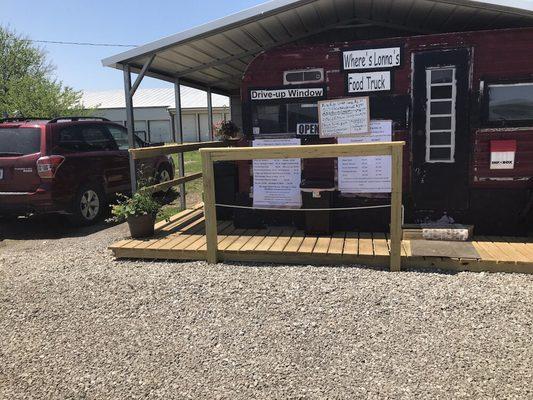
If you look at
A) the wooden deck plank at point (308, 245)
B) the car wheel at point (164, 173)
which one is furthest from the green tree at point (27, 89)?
the wooden deck plank at point (308, 245)

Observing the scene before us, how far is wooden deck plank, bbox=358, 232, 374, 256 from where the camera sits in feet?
16.2

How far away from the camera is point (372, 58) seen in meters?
5.82

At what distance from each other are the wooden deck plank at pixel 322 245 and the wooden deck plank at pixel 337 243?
0.04 metres

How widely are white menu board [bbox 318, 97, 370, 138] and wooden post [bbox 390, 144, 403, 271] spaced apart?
4.96 feet

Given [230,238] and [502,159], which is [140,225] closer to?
[230,238]

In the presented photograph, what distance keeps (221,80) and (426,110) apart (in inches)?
212

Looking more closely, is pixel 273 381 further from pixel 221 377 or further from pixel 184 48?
pixel 184 48

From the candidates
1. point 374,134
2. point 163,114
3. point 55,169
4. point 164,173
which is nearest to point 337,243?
point 374,134

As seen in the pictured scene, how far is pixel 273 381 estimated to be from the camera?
10.0 ft

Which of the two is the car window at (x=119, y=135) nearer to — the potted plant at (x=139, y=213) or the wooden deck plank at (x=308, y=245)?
the potted plant at (x=139, y=213)

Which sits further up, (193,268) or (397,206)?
(397,206)

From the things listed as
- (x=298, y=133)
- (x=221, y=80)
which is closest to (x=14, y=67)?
(x=221, y=80)

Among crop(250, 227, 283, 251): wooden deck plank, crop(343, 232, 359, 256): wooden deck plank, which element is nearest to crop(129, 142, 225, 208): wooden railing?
crop(250, 227, 283, 251): wooden deck plank

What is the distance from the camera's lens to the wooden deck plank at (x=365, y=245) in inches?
194
